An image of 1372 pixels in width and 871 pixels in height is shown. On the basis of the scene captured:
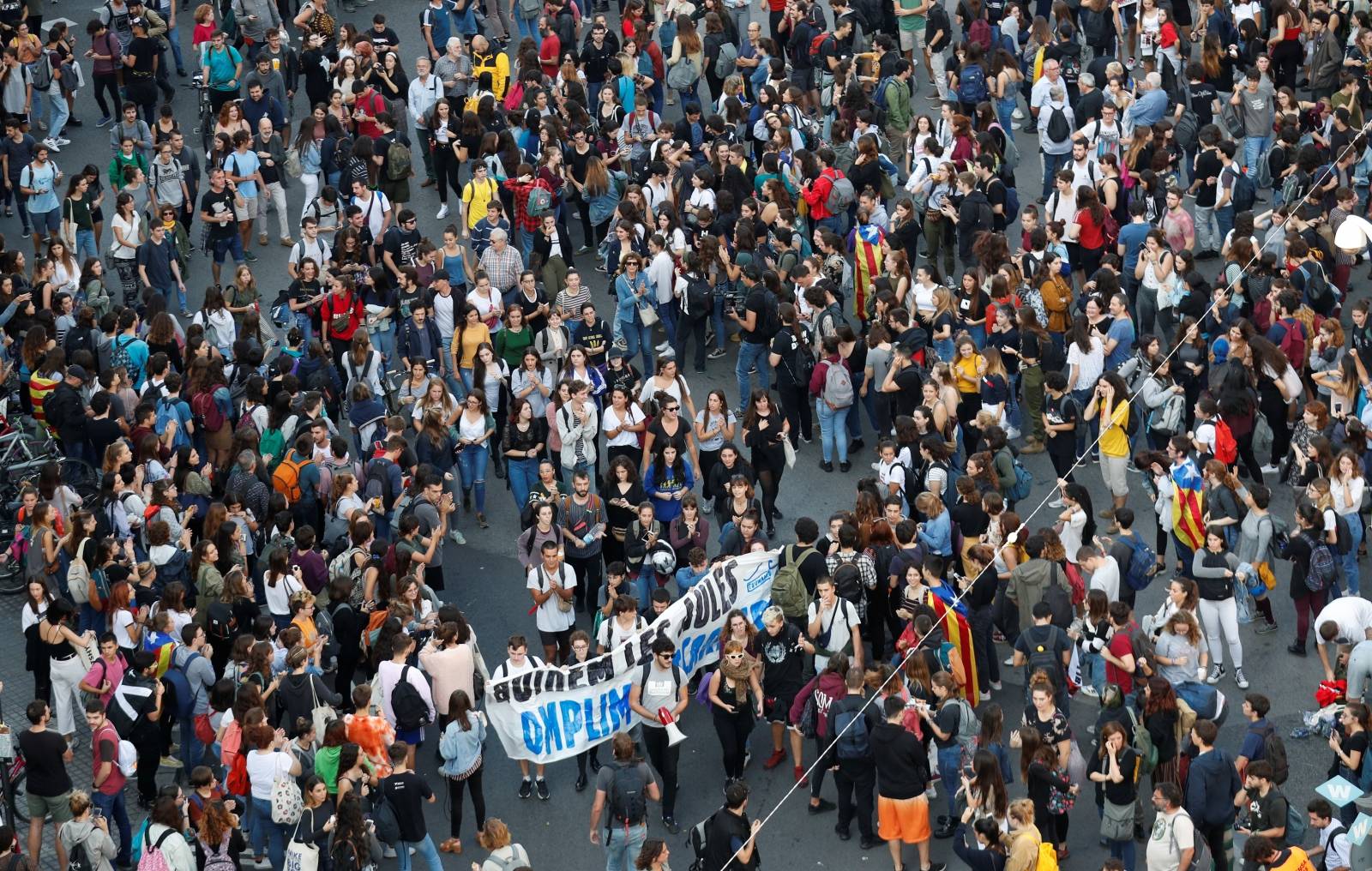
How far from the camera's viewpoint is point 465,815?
55.6 feet

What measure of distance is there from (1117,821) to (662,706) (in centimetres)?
341

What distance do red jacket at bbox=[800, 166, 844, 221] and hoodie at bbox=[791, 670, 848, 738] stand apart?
7.53 meters

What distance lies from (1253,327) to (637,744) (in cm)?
687

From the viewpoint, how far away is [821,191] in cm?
2248

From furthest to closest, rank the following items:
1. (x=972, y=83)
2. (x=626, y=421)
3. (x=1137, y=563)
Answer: (x=972, y=83) < (x=626, y=421) < (x=1137, y=563)

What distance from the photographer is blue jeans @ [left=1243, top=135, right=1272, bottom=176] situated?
2347 centimetres

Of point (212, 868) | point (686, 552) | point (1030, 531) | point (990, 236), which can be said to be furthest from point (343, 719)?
point (990, 236)

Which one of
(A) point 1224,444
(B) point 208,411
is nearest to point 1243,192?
(A) point 1224,444

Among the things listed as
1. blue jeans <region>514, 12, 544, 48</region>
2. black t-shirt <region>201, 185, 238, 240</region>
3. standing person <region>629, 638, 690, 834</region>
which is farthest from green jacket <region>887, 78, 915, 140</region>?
standing person <region>629, 638, 690, 834</region>

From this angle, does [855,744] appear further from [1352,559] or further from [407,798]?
[1352,559]

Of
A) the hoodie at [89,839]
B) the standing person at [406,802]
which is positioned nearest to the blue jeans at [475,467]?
the standing person at [406,802]

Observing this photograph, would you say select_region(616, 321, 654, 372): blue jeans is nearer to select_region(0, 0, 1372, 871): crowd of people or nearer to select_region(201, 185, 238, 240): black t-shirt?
select_region(0, 0, 1372, 871): crowd of people

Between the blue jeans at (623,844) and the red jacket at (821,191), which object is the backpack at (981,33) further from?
the blue jeans at (623,844)

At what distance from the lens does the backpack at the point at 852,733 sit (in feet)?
51.7
